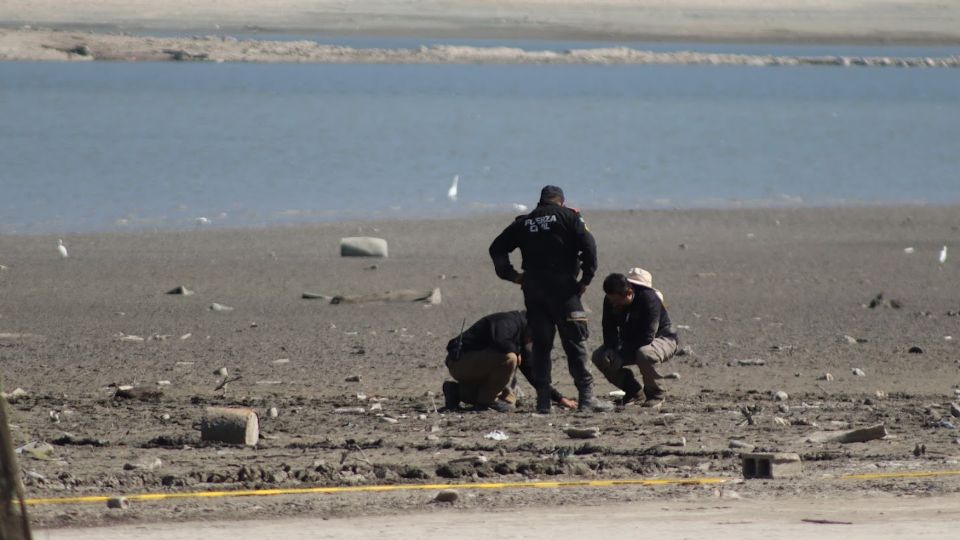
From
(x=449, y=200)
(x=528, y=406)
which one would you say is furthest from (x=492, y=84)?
(x=528, y=406)

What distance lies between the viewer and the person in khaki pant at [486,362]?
9.87 m

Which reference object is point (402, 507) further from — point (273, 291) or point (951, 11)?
point (951, 11)

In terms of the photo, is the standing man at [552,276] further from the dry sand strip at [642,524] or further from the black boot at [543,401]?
the dry sand strip at [642,524]

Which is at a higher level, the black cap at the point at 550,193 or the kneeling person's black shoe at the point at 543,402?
the black cap at the point at 550,193

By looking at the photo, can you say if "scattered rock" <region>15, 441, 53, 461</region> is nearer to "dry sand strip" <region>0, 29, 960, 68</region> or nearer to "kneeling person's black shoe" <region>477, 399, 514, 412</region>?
"kneeling person's black shoe" <region>477, 399, 514, 412</region>

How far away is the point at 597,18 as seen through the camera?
92.8 m

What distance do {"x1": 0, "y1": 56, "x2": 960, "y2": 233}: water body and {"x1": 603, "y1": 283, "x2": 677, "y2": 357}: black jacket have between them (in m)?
11.7

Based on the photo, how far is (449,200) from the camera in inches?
980

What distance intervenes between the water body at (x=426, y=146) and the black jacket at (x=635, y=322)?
11.7 meters

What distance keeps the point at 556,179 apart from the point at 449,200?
14.0 ft

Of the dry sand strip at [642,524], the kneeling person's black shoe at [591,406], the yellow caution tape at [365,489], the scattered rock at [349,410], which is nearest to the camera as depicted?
the dry sand strip at [642,524]

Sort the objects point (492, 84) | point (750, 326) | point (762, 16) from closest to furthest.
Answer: point (750, 326), point (492, 84), point (762, 16)

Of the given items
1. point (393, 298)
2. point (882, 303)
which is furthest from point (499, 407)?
point (882, 303)

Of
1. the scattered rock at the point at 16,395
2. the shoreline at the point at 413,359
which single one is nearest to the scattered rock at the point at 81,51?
the shoreline at the point at 413,359
